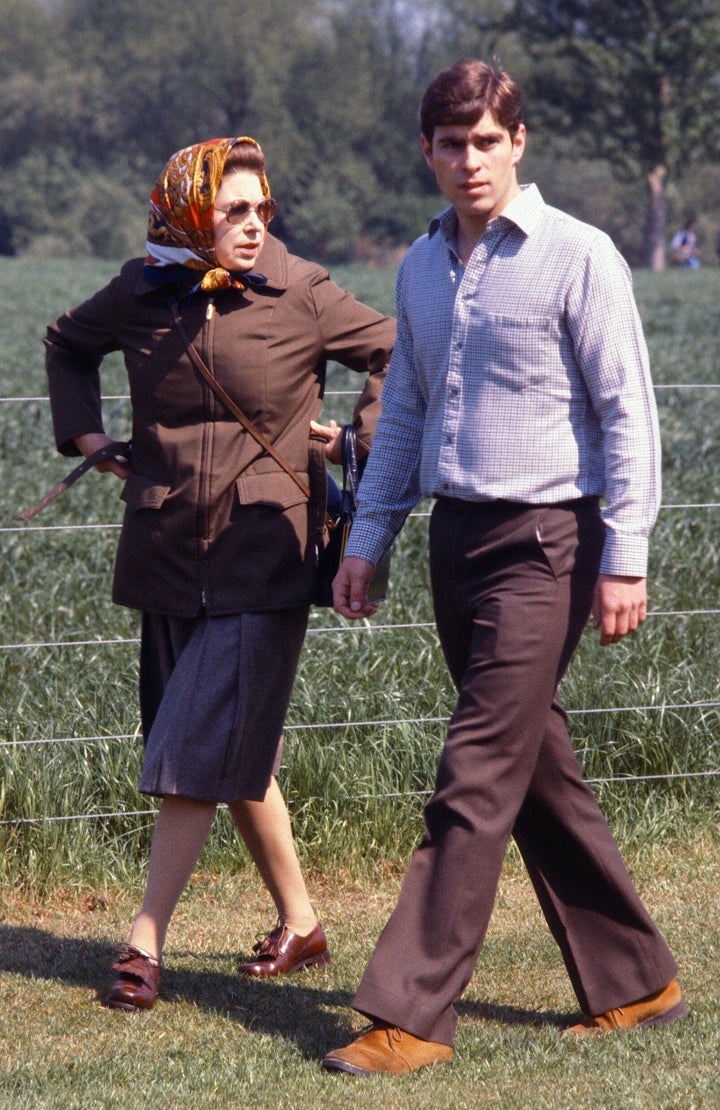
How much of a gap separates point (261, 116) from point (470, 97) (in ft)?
298

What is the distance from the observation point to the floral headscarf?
10.6 ft

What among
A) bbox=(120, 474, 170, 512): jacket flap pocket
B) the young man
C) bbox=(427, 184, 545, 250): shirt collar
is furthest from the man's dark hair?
bbox=(120, 474, 170, 512): jacket flap pocket

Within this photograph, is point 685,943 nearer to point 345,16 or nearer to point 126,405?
point 126,405

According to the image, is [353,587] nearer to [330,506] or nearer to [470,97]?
[330,506]

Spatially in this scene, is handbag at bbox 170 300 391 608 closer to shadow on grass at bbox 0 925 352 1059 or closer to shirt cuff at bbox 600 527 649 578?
shirt cuff at bbox 600 527 649 578

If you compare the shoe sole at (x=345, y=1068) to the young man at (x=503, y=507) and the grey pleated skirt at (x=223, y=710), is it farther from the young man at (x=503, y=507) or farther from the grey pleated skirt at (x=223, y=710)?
the grey pleated skirt at (x=223, y=710)

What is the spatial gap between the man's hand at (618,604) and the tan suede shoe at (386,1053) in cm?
85

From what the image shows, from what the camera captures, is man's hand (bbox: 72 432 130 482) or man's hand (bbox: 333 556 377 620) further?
man's hand (bbox: 72 432 130 482)

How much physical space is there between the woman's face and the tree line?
80.8 m

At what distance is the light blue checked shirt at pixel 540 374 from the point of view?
2844mm

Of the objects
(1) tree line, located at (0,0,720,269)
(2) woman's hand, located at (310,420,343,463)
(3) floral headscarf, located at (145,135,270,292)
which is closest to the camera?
(3) floral headscarf, located at (145,135,270,292)

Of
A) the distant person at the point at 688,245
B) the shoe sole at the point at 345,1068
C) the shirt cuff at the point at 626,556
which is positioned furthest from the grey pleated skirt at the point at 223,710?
the distant person at the point at 688,245

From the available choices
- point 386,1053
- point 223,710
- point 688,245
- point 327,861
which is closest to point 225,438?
point 223,710

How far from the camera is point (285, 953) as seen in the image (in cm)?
358
